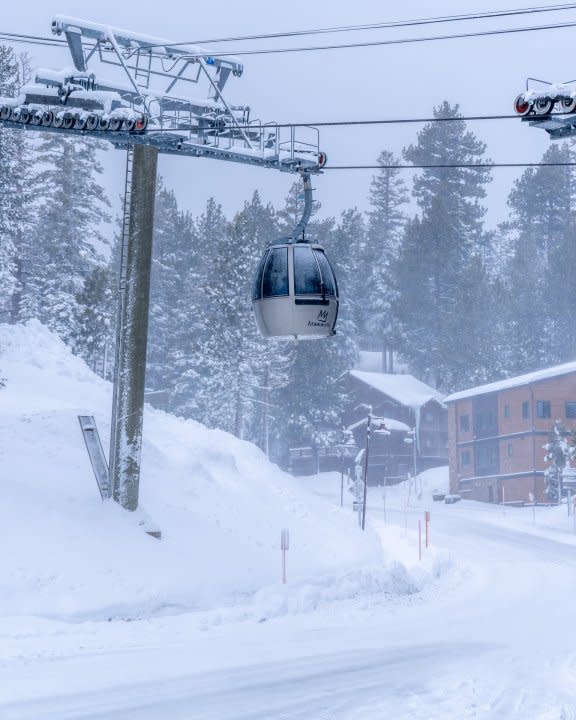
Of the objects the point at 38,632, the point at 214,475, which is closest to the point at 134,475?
the point at 38,632

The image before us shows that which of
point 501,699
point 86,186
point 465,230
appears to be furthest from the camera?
point 465,230

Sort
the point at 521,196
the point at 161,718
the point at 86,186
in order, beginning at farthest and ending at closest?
the point at 521,196 < the point at 86,186 < the point at 161,718

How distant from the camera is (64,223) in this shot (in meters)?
66.1

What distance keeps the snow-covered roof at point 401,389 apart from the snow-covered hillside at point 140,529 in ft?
167

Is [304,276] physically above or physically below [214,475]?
above

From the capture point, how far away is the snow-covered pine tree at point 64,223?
60.5m

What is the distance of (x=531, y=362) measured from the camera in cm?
8950

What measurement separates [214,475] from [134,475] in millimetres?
9498

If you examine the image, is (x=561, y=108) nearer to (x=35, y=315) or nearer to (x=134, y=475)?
(x=134, y=475)

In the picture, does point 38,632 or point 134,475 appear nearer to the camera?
point 38,632

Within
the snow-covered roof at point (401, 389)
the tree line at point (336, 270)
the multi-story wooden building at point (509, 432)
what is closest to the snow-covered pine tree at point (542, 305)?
the tree line at point (336, 270)

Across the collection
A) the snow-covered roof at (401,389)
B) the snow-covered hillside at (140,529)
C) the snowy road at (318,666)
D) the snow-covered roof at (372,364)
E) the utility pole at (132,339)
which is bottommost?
the snowy road at (318,666)

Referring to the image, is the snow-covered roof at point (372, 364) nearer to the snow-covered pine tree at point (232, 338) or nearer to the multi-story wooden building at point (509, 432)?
the multi-story wooden building at point (509, 432)

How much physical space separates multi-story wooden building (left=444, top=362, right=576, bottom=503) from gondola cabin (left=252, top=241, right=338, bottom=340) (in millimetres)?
48792
